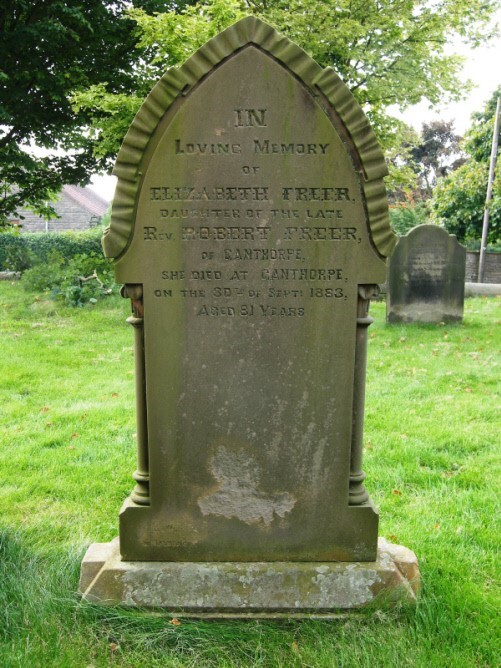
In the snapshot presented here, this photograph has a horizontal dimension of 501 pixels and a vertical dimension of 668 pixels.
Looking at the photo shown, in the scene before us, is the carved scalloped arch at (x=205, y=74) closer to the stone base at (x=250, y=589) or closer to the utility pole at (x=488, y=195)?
the stone base at (x=250, y=589)

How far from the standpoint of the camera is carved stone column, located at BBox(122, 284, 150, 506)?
2.82 m

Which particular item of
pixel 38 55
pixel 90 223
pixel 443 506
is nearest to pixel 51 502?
pixel 443 506

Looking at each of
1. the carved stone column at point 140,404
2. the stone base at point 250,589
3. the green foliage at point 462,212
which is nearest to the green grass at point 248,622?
the stone base at point 250,589

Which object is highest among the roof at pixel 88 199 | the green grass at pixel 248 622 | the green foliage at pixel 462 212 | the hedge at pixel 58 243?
the roof at pixel 88 199

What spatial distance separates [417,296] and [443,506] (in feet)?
25.5

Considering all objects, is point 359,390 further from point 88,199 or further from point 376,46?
point 88,199

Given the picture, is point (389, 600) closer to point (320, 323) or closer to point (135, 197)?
point (320, 323)

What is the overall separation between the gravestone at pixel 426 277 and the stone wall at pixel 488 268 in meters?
15.3

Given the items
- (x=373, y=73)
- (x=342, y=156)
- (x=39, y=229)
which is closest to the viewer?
(x=342, y=156)

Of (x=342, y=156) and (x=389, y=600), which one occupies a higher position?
(x=342, y=156)

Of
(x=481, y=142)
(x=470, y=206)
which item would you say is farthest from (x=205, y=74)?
(x=481, y=142)

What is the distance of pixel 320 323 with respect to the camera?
281 centimetres

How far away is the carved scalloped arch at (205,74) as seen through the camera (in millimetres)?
2625

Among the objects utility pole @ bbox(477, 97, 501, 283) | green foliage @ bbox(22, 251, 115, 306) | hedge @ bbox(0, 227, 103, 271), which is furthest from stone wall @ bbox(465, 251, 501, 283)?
green foliage @ bbox(22, 251, 115, 306)
